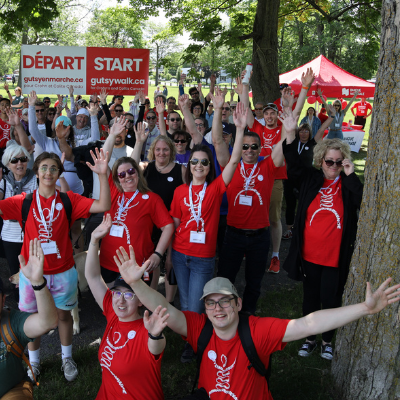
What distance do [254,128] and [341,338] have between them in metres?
4.19

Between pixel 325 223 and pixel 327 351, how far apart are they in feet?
4.09

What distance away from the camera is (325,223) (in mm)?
3752

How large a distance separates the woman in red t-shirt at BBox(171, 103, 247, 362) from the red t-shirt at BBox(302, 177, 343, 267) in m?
0.86

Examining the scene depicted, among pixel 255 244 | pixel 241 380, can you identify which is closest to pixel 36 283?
pixel 241 380

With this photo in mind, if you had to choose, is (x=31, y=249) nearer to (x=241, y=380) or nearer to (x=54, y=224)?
(x=54, y=224)

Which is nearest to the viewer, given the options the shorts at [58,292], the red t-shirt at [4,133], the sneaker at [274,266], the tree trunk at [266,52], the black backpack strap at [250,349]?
the black backpack strap at [250,349]

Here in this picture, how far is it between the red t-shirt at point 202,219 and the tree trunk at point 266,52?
21.8 ft

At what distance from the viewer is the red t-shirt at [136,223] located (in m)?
3.81

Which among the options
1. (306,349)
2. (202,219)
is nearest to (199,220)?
(202,219)

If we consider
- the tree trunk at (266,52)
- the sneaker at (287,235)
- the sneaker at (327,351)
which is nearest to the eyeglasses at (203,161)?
the sneaker at (327,351)

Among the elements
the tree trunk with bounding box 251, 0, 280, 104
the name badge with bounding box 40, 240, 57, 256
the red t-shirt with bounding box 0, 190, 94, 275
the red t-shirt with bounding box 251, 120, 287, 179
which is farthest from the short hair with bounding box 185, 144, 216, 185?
the tree trunk with bounding box 251, 0, 280, 104

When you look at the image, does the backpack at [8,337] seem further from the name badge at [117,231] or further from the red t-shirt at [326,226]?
the red t-shirt at [326,226]

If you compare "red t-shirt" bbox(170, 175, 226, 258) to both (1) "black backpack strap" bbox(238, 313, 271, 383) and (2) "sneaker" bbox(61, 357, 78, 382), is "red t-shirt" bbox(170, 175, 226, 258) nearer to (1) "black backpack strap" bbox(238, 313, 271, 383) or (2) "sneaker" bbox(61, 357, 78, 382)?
(1) "black backpack strap" bbox(238, 313, 271, 383)

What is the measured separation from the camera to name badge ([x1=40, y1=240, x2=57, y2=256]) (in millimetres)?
3455
